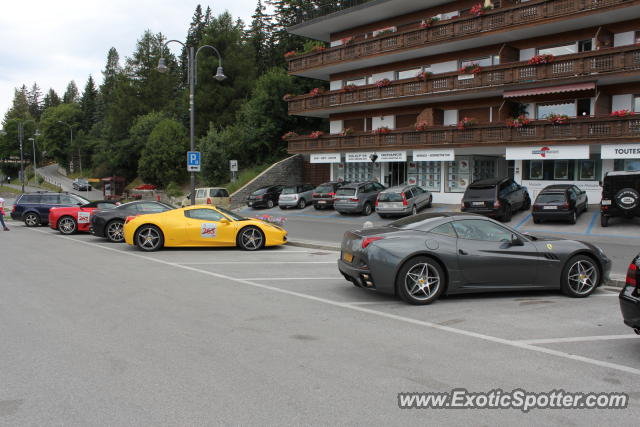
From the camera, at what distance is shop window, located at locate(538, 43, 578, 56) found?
2711 centimetres

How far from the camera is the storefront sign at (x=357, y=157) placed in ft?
110

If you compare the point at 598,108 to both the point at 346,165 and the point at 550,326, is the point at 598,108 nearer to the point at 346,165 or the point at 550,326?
the point at 346,165

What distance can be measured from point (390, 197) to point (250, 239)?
1231 centimetres

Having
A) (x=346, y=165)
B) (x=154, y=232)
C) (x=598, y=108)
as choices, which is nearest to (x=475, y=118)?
(x=598, y=108)

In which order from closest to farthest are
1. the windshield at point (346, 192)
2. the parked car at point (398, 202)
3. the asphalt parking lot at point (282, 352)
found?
the asphalt parking lot at point (282, 352) → the parked car at point (398, 202) → the windshield at point (346, 192)

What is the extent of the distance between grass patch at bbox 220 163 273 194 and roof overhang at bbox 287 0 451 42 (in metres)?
11.0

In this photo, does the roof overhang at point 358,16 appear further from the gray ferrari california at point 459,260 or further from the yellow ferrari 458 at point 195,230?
the gray ferrari california at point 459,260

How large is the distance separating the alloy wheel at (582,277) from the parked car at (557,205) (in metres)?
13.9

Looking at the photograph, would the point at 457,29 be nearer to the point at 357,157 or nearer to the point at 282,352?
the point at 357,157

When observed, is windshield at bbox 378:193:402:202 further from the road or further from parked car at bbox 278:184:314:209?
parked car at bbox 278:184:314:209

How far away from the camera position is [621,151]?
23375 millimetres

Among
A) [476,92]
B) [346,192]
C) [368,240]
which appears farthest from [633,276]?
[476,92]

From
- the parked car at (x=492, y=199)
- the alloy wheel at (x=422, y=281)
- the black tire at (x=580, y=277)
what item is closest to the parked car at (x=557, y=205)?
the parked car at (x=492, y=199)

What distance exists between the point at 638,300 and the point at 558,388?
157 cm
